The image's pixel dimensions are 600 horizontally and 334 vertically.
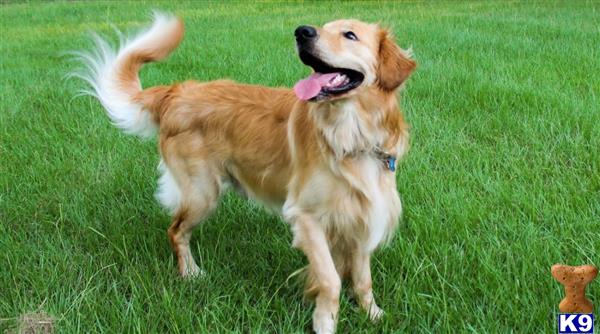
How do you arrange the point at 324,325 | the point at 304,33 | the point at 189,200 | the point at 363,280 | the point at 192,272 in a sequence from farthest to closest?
the point at 189,200
the point at 192,272
the point at 363,280
the point at 324,325
the point at 304,33

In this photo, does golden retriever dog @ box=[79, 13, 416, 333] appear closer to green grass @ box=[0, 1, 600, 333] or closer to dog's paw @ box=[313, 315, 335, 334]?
dog's paw @ box=[313, 315, 335, 334]

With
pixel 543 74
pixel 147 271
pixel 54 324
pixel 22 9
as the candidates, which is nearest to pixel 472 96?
pixel 543 74

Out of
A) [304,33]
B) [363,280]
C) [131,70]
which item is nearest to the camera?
[304,33]

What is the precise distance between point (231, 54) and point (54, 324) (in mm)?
5383

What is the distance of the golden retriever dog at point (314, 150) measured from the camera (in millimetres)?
2674

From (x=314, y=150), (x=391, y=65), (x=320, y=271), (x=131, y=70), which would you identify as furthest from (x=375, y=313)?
(x=131, y=70)

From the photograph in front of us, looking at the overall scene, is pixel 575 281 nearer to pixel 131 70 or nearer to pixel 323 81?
pixel 323 81

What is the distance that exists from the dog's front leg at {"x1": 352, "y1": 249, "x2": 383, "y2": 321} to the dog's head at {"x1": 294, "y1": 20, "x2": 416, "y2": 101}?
2.59 feet

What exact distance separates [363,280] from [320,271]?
0.93 ft

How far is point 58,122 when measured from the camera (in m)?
5.45

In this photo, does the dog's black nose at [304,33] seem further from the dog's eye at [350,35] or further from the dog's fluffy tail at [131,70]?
the dog's fluffy tail at [131,70]

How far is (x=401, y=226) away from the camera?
3.44 metres

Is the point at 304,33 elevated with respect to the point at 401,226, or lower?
elevated
